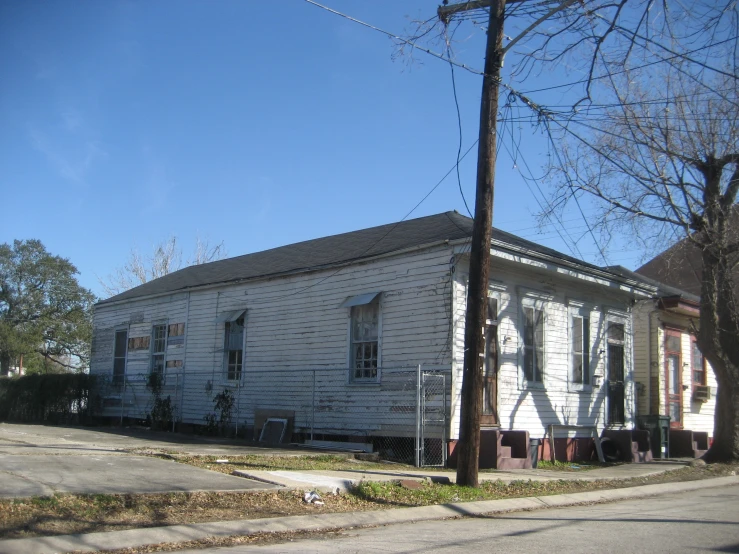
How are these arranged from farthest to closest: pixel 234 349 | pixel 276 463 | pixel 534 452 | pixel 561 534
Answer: pixel 234 349
pixel 534 452
pixel 276 463
pixel 561 534

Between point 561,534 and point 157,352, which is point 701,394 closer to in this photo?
point 157,352

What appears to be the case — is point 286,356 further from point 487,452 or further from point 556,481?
point 556,481

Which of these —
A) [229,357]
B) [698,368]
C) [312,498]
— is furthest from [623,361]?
[312,498]

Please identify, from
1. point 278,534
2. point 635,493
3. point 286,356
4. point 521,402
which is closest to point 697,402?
point 521,402

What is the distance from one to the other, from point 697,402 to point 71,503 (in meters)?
20.3

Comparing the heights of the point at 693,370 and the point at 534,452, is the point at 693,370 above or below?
above

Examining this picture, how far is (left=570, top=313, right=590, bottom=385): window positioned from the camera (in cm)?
1750

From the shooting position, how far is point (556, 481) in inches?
504

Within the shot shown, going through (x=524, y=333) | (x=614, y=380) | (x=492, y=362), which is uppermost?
(x=524, y=333)

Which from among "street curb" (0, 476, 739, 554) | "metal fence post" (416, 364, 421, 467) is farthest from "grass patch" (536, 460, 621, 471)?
"metal fence post" (416, 364, 421, 467)

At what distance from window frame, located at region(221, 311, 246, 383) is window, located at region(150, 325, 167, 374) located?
3.01 m

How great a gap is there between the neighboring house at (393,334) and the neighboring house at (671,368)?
74.0 inches

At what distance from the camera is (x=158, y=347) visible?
21.9 meters

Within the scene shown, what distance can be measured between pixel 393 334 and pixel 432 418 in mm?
2022
